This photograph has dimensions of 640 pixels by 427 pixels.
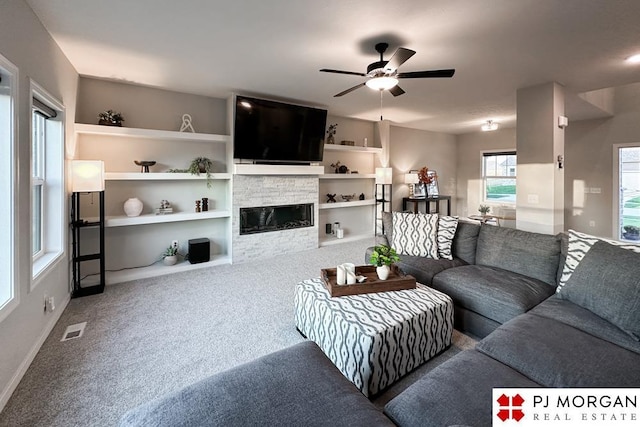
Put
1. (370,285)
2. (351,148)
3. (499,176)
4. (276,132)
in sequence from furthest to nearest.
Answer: (499,176), (351,148), (276,132), (370,285)

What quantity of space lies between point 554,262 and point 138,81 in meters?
4.99

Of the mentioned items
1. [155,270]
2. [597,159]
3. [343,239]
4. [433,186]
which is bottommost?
[155,270]

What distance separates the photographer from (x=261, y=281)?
3.80 m

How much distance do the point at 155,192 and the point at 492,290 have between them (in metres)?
4.30

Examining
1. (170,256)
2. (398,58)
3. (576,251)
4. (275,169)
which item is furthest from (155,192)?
(576,251)

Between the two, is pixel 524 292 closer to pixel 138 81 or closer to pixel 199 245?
pixel 199 245

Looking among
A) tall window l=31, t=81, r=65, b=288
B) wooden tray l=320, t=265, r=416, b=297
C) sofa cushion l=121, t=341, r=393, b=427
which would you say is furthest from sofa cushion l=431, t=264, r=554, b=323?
tall window l=31, t=81, r=65, b=288

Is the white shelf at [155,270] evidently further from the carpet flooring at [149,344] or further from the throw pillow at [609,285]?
the throw pillow at [609,285]

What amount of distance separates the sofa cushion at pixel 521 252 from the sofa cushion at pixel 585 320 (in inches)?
19.7

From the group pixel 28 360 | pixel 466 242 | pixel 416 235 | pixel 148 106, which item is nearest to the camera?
pixel 28 360

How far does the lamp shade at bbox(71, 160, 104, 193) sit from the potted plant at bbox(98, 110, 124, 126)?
813 mm

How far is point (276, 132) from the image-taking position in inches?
188

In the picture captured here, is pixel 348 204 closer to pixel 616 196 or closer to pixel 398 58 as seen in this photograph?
pixel 398 58

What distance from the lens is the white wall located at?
184 centimetres
